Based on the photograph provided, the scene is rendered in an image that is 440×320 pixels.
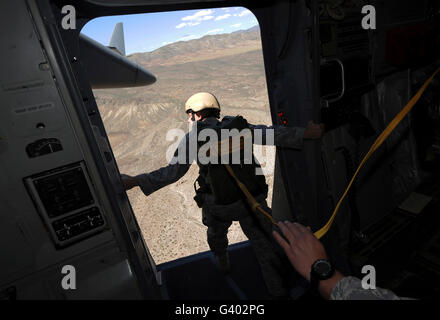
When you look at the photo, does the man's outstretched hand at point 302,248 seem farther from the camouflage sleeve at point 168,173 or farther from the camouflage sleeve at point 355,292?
the camouflage sleeve at point 168,173

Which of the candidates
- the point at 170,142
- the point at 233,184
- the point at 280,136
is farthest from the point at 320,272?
the point at 170,142

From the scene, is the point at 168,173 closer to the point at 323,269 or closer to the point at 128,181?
the point at 128,181

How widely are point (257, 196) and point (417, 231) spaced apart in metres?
1.64

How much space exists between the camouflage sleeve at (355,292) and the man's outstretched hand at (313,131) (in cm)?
129

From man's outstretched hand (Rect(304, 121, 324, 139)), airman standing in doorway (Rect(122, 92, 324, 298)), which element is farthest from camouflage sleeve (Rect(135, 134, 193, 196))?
man's outstretched hand (Rect(304, 121, 324, 139))

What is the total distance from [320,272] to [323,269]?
2 centimetres

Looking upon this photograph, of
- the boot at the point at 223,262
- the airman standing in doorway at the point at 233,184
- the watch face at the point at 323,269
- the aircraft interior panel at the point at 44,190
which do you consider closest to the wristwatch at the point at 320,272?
the watch face at the point at 323,269

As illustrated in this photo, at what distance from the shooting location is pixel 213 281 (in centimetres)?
264

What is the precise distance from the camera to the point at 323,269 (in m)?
0.89

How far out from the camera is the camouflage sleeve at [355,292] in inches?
31.1

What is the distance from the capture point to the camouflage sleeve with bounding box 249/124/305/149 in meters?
2.01
